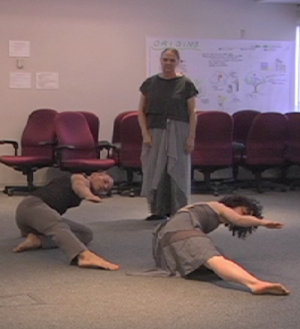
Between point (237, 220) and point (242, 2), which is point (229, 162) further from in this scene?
point (237, 220)

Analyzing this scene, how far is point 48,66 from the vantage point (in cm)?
885

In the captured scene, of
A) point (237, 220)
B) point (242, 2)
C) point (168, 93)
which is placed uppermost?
point (242, 2)

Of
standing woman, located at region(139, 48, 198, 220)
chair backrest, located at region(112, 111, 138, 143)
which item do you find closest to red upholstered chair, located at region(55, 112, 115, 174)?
chair backrest, located at region(112, 111, 138, 143)

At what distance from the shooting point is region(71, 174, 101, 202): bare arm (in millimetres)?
4729

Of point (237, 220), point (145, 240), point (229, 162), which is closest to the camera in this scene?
point (237, 220)

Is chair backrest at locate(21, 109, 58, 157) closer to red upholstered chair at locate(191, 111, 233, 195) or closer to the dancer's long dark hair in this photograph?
red upholstered chair at locate(191, 111, 233, 195)

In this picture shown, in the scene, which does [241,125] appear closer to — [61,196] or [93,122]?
[93,122]

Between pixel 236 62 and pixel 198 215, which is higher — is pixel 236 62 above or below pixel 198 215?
above

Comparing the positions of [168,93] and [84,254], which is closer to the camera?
[84,254]

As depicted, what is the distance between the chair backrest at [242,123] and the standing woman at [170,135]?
3.14 m

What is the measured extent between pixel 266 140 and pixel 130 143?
167 centimetres

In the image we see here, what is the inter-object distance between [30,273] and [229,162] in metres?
4.22

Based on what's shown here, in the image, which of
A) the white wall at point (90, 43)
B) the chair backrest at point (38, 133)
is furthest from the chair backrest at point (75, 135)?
the white wall at point (90, 43)

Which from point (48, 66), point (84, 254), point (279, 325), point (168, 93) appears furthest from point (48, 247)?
point (48, 66)
